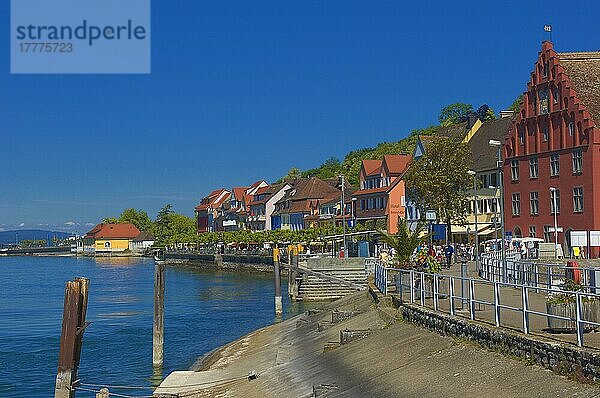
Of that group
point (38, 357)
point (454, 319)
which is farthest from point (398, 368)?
point (38, 357)

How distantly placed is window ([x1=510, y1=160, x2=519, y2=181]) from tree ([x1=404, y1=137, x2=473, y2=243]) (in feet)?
→ 18.3

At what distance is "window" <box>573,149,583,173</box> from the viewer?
62.6 meters

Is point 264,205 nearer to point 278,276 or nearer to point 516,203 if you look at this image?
point 516,203

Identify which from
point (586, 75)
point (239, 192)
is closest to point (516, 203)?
point (586, 75)

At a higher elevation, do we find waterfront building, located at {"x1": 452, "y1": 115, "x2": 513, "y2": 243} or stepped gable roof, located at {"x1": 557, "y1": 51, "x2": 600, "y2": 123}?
stepped gable roof, located at {"x1": 557, "y1": 51, "x2": 600, "y2": 123}

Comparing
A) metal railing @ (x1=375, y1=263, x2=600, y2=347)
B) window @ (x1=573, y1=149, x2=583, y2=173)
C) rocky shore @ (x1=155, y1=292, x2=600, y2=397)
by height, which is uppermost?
window @ (x1=573, y1=149, x2=583, y2=173)

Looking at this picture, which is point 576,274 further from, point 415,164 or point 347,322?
point 415,164

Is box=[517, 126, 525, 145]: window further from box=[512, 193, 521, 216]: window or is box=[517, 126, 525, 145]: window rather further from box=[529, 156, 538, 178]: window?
box=[512, 193, 521, 216]: window

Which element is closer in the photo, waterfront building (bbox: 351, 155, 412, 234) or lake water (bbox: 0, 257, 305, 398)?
lake water (bbox: 0, 257, 305, 398)

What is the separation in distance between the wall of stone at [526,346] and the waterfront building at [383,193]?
2837 inches

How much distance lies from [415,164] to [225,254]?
66041 millimetres

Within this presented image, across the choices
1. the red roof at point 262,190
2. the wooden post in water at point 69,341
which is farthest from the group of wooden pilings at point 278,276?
the red roof at point 262,190

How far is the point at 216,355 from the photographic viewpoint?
117 feet

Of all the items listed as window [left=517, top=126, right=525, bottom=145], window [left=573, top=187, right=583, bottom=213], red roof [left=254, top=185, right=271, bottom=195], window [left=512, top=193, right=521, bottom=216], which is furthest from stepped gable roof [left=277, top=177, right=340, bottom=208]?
window [left=573, top=187, right=583, bottom=213]
